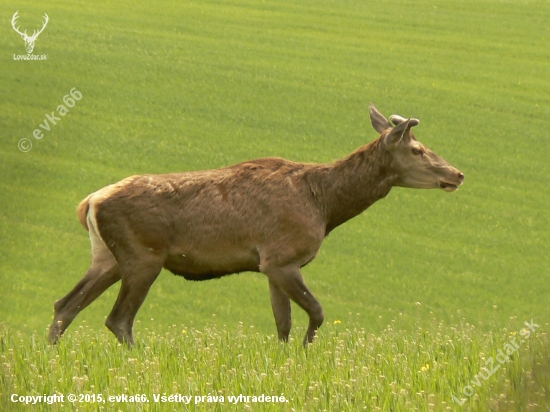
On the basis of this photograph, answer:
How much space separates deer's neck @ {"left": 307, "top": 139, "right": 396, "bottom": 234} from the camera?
31.9 ft

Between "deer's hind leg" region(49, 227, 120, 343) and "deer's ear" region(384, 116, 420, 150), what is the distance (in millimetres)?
2893

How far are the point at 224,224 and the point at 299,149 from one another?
13.9m

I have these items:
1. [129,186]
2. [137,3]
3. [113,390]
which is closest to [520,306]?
[129,186]

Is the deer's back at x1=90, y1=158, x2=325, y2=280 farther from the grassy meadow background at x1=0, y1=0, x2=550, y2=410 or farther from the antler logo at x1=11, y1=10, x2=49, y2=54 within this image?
the antler logo at x1=11, y1=10, x2=49, y2=54

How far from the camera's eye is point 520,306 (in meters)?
17.0

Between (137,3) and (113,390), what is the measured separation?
99.8ft

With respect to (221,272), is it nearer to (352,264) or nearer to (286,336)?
(286,336)

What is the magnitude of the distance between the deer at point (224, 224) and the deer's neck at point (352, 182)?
12mm

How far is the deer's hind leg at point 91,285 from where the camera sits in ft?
30.8

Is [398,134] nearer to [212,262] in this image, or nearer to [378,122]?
[378,122]

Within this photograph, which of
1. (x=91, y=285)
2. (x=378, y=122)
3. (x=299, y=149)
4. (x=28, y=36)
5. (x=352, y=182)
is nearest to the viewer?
(x=91, y=285)

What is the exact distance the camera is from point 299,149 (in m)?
23.1

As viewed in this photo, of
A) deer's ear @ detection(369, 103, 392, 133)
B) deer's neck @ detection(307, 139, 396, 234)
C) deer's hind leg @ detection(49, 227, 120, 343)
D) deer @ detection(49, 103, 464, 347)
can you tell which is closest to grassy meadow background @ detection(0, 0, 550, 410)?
deer's hind leg @ detection(49, 227, 120, 343)

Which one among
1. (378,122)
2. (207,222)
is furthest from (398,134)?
(207,222)
